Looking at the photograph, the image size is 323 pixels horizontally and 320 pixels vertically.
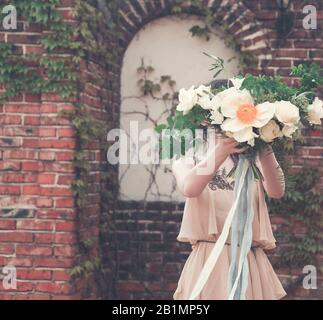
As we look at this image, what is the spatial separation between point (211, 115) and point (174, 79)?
7.68 ft

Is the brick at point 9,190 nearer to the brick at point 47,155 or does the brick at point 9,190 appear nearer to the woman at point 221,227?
the brick at point 47,155

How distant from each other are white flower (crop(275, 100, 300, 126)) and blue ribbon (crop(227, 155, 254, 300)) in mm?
292

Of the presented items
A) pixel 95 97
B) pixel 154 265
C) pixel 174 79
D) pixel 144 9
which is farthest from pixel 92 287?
pixel 144 9

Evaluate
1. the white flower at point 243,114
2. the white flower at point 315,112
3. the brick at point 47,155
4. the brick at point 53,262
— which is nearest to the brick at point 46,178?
the brick at point 47,155

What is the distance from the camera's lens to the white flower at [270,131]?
271 centimetres

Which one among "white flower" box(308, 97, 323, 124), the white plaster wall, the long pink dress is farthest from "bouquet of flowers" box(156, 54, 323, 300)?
the white plaster wall

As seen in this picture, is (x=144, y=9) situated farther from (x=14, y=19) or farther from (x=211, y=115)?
(x=211, y=115)

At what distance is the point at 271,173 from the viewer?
3.03 m

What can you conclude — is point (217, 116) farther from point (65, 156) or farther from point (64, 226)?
point (64, 226)

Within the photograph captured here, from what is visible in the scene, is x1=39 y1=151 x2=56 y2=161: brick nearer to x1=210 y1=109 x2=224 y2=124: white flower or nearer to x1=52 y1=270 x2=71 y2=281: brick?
x1=52 y1=270 x2=71 y2=281: brick

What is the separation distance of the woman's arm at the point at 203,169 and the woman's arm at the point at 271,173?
0.16 m

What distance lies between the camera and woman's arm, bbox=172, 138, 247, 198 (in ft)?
9.20

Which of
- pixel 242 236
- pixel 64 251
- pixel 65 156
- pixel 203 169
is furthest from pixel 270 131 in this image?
pixel 64 251

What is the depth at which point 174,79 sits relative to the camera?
16.8ft
